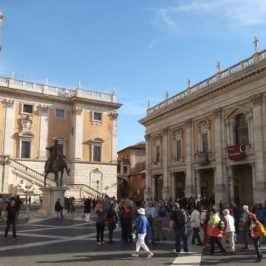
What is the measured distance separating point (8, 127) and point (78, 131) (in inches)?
351

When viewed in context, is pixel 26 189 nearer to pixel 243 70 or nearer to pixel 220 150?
pixel 220 150

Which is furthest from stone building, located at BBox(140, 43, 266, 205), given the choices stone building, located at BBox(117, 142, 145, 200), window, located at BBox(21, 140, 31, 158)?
stone building, located at BBox(117, 142, 145, 200)

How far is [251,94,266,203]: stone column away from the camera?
30.5m

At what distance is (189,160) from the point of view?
1578 inches

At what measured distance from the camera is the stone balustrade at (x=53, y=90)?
4797 centimetres

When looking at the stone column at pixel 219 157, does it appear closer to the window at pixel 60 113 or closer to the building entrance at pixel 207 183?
the building entrance at pixel 207 183

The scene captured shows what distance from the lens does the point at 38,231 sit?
18.5 meters

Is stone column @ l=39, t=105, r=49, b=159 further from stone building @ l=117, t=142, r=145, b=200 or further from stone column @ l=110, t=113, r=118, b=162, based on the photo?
stone building @ l=117, t=142, r=145, b=200

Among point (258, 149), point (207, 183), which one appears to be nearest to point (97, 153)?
point (207, 183)

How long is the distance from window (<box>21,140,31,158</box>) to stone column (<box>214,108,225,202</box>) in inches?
938

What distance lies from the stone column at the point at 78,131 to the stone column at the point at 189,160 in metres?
16.7

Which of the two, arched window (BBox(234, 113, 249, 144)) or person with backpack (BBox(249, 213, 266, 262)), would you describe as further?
arched window (BBox(234, 113, 249, 144))

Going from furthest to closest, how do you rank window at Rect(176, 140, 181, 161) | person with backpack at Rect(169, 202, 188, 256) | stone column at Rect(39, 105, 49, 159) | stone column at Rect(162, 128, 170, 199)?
stone column at Rect(39, 105, 49, 159) < stone column at Rect(162, 128, 170, 199) < window at Rect(176, 140, 181, 161) < person with backpack at Rect(169, 202, 188, 256)

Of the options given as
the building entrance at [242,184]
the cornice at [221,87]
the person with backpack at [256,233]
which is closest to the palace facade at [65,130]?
the cornice at [221,87]
